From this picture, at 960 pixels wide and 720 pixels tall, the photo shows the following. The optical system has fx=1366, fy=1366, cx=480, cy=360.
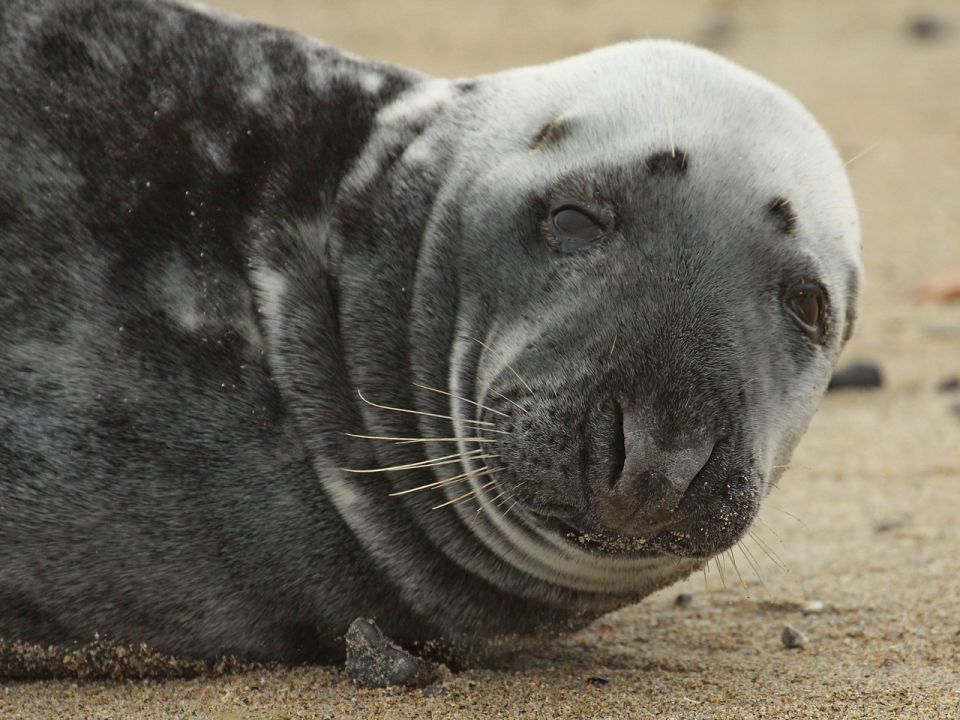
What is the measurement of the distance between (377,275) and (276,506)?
1.95ft

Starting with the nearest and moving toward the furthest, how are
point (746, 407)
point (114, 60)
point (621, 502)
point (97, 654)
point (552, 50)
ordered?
point (621, 502) → point (746, 407) → point (97, 654) → point (114, 60) → point (552, 50)

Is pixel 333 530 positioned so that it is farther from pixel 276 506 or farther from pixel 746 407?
pixel 746 407

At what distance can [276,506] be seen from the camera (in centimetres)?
316

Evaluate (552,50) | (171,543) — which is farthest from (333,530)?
(552,50)

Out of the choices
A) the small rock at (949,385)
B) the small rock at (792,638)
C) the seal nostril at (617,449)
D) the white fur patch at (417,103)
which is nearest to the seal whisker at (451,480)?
the seal nostril at (617,449)

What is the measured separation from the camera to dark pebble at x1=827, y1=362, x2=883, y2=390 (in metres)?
5.91

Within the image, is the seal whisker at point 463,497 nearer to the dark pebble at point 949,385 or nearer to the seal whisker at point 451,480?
the seal whisker at point 451,480

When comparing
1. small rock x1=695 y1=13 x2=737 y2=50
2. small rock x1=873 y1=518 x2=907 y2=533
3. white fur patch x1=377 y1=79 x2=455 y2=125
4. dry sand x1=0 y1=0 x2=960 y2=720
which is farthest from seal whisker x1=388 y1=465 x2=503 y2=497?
small rock x1=695 y1=13 x2=737 y2=50

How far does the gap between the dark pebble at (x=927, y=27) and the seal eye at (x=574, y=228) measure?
32.1 ft

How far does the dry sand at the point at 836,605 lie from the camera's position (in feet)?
10.1

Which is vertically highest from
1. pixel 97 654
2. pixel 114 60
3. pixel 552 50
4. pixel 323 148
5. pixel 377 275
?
pixel 552 50

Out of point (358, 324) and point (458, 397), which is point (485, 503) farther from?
point (358, 324)

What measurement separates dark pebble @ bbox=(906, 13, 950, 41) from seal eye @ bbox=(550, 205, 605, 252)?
9.80 meters

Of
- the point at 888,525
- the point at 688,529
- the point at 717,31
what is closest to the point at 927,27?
the point at 717,31
